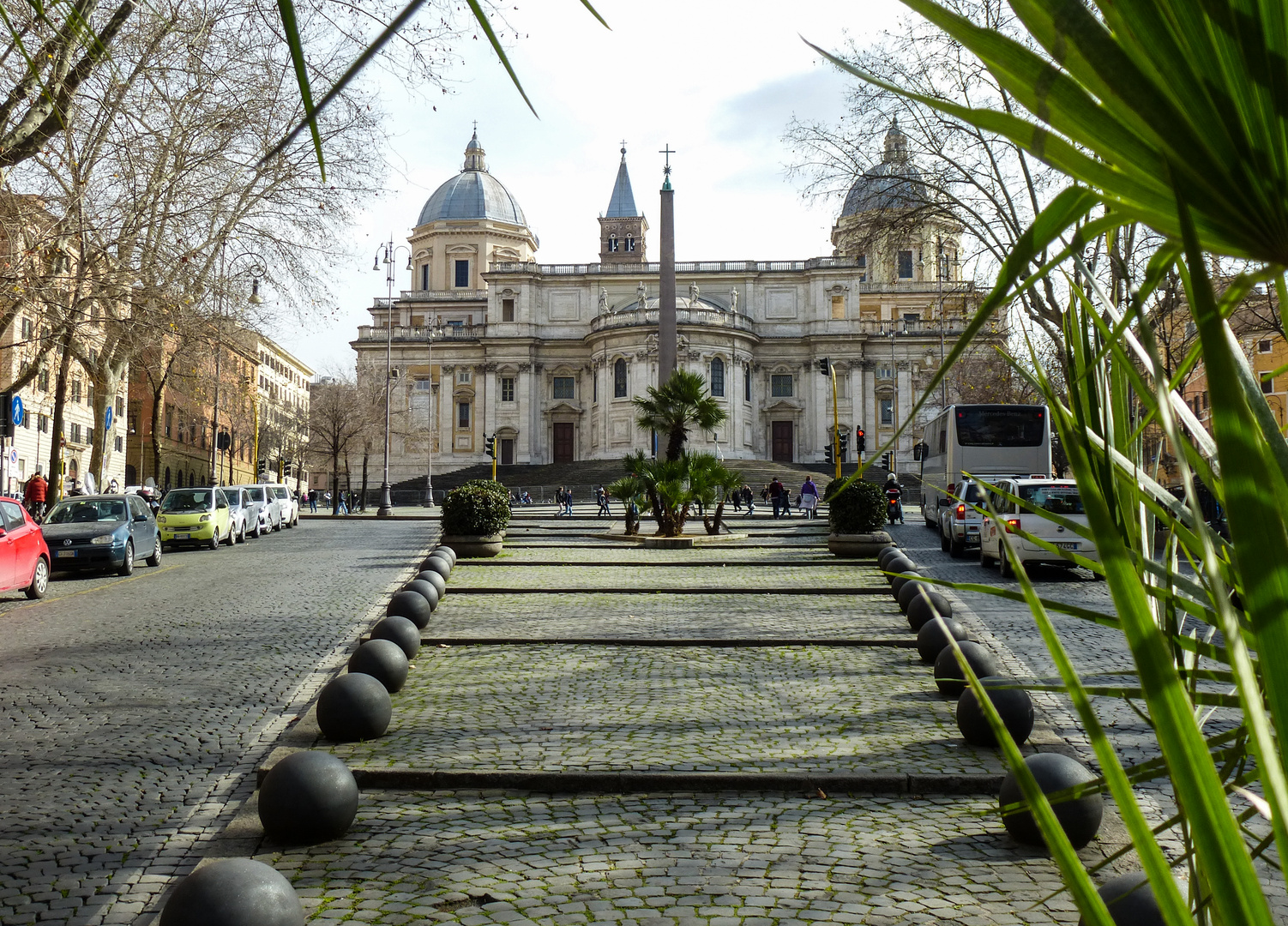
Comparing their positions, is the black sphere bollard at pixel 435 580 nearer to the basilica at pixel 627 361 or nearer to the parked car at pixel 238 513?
the parked car at pixel 238 513

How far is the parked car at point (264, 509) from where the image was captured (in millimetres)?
29516

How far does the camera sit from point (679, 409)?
2575cm

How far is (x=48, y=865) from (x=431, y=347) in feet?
232

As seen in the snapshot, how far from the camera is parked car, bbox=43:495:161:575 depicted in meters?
17.0

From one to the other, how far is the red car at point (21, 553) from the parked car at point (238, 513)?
37.7ft

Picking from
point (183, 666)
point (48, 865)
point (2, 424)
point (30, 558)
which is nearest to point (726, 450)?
point (2, 424)

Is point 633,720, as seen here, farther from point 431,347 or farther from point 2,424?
Answer: point 431,347

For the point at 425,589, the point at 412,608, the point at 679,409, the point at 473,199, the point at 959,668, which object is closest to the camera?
the point at 959,668

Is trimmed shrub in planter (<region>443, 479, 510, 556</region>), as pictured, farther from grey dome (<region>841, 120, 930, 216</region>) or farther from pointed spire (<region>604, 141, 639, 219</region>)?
pointed spire (<region>604, 141, 639, 219</region>)

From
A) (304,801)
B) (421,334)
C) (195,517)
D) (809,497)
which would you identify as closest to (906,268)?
(421,334)

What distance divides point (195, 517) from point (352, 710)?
19.2 m

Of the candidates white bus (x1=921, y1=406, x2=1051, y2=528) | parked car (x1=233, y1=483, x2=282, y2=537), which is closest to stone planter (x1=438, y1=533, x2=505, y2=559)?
parked car (x1=233, y1=483, x2=282, y2=537)

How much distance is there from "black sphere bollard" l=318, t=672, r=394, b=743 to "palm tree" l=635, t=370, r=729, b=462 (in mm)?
18948

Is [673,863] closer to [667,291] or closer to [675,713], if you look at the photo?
[675,713]
